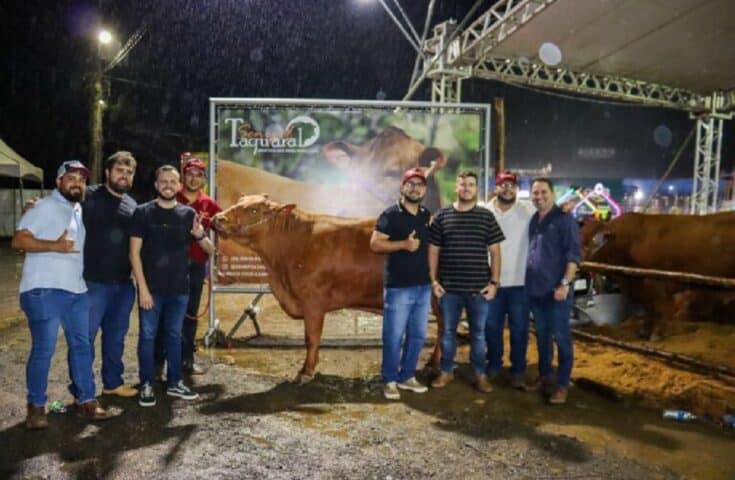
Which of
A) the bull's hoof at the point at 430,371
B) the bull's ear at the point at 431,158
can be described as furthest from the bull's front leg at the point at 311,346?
the bull's ear at the point at 431,158

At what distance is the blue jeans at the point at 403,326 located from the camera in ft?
18.0

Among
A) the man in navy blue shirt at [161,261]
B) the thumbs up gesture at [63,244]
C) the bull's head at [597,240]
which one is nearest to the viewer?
the thumbs up gesture at [63,244]

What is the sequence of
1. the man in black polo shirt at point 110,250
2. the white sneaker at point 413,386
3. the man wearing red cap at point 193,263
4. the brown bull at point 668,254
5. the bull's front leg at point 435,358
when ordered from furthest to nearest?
A: the brown bull at point 668,254, the bull's front leg at point 435,358, the man wearing red cap at point 193,263, the white sneaker at point 413,386, the man in black polo shirt at point 110,250

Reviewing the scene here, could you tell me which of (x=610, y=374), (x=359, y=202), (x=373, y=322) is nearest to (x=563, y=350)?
(x=610, y=374)

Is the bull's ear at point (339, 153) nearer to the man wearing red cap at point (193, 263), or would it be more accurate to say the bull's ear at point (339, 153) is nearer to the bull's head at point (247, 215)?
the bull's head at point (247, 215)

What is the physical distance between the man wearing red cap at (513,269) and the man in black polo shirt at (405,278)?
76 cm

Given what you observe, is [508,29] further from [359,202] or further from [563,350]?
[563,350]

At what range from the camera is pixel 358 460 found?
160 inches

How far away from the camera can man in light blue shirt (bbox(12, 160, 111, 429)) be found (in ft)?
14.4

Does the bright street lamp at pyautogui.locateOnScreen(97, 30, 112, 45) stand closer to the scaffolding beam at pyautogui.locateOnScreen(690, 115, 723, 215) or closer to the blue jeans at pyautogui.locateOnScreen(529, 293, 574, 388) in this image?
the blue jeans at pyautogui.locateOnScreen(529, 293, 574, 388)

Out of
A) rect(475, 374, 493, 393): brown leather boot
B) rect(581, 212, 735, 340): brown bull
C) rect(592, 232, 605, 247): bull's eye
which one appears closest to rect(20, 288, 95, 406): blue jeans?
rect(475, 374, 493, 393): brown leather boot

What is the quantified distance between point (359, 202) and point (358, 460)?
390 centimetres

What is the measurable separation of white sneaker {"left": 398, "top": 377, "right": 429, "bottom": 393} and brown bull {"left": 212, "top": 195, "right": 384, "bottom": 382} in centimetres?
92

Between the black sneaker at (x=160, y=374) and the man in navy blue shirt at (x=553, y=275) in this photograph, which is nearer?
the man in navy blue shirt at (x=553, y=275)
